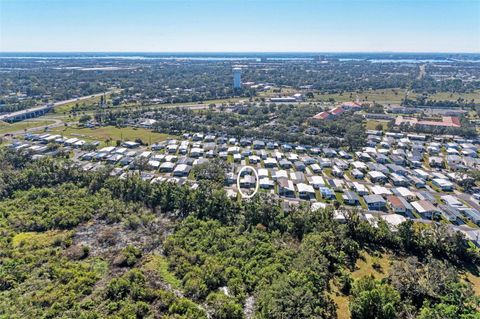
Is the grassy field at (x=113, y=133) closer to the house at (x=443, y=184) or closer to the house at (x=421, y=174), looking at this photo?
the house at (x=421, y=174)

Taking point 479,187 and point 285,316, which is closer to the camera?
point 285,316

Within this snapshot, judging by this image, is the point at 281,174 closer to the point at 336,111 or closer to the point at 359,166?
the point at 359,166

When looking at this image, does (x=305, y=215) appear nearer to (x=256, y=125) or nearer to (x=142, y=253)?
(x=142, y=253)

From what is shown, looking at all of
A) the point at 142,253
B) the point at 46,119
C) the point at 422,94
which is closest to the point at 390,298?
the point at 142,253

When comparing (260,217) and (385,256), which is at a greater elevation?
(260,217)

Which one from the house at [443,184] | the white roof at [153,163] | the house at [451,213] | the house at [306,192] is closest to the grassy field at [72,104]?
the white roof at [153,163]

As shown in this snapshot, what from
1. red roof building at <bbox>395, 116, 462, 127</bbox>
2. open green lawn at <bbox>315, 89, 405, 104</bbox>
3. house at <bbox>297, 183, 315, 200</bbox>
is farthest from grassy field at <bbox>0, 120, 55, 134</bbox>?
red roof building at <bbox>395, 116, 462, 127</bbox>
